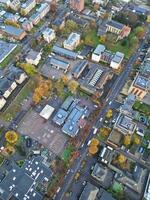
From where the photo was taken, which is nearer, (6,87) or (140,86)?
(140,86)

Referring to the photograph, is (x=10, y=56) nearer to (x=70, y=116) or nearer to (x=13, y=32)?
(x=13, y=32)

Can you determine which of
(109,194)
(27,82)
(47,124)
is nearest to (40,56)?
(27,82)

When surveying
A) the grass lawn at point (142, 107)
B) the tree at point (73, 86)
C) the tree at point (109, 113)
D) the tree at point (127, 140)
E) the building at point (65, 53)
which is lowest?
the tree at point (127, 140)

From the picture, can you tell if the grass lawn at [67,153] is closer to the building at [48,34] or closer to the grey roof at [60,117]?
the grey roof at [60,117]

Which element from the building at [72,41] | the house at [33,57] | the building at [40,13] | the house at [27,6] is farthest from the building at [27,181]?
the house at [27,6]

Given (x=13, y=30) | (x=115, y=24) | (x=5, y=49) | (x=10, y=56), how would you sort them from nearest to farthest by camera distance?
1. (x=10, y=56)
2. (x=5, y=49)
3. (x=13, y=30)
4. (x=115, y=24)

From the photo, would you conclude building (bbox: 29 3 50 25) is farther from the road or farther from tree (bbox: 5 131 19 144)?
tree (bbox: 5 131 19 144)

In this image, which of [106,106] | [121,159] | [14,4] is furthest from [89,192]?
[14,4]
